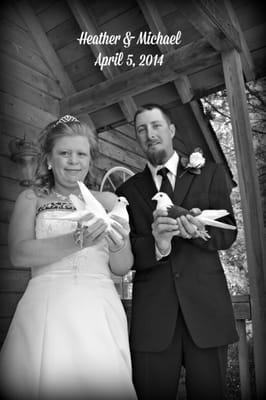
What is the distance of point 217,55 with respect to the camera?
291 centimetres

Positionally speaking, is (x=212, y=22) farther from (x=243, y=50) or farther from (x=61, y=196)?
(x=61, y=196)

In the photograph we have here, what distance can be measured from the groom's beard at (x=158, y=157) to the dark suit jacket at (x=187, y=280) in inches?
4.5

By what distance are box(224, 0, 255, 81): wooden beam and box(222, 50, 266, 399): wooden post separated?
11.3 inches

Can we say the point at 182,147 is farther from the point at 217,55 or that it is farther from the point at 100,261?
the point at 100,261

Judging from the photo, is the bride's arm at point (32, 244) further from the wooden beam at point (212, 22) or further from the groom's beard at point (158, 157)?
the wooden beam at point (212, 22)

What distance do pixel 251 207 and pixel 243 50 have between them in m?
1.41

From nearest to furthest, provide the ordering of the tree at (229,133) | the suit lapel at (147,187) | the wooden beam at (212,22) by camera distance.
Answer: the suit lapel at (147,187) < the wooden beam at (212,22) < the tree at (229,133)

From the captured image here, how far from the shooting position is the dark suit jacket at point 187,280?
5.08 ft

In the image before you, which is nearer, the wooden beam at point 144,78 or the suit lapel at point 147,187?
the suit lapel at point 147,187

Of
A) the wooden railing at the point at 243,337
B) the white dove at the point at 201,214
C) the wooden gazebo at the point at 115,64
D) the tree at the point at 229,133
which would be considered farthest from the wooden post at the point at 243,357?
the tree at the point at 229,133

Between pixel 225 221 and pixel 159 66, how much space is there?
6.42 feet

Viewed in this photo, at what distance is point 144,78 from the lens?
324 cm

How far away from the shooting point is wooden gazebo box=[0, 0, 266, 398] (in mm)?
2754

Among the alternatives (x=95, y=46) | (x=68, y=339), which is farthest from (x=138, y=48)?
(x=68, y=339)
